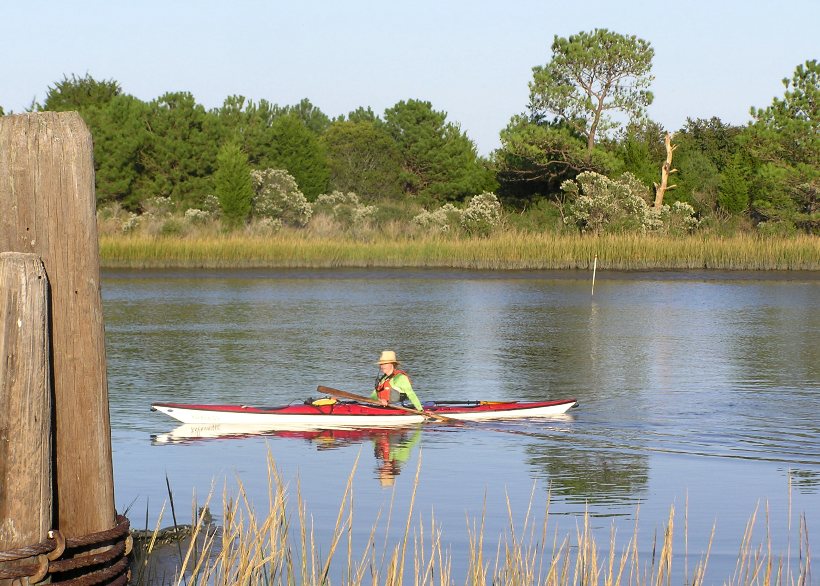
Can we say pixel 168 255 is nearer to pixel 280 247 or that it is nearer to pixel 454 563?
pixel 280 247

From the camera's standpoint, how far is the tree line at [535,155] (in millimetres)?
45062

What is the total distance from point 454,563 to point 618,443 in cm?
568

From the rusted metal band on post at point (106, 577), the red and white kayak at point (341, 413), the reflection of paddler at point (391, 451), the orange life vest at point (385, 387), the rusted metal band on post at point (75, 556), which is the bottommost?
the reflection of paddler at point (391, 451)

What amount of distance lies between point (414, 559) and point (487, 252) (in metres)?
36.3

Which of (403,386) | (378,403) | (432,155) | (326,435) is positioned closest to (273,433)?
(326,435)

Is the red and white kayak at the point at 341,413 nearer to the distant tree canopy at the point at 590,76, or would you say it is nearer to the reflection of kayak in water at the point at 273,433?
the reflection of kayak in water at the point at 273,433

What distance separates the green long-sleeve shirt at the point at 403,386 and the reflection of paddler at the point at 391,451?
0.29 m

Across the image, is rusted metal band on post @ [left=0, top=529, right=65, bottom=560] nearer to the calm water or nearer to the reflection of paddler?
A: the calm water

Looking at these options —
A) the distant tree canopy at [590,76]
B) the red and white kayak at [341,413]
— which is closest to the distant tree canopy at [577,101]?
the distant tree canopy at [590,76]

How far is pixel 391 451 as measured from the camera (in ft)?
40.6

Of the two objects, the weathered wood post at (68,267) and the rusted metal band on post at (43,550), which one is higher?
the weathered wood post at (68,267)

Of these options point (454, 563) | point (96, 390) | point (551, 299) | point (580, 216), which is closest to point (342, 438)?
point (454, 563)

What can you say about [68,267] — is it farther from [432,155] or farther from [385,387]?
[432,155]

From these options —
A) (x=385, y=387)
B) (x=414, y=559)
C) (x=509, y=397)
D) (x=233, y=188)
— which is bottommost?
(x=509, y=397)
